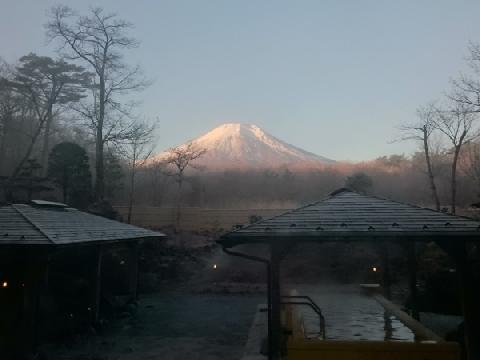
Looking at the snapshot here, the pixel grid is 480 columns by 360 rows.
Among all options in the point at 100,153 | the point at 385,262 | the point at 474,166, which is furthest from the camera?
the point at 474,166

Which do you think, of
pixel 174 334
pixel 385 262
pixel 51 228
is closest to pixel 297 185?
pixel 385 262

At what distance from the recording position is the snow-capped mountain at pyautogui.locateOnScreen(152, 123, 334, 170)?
372 ft

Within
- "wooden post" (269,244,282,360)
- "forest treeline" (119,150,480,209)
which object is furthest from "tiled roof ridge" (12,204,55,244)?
"forest treeline" (119,150,480,209)

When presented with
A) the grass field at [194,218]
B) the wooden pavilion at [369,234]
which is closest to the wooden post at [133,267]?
the wooden pavilion at [369,234]

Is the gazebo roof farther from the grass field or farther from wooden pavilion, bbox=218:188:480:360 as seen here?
the grass field

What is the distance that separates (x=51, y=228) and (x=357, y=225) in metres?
8.02

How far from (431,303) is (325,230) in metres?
9.47

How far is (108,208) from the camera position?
24.2 meters

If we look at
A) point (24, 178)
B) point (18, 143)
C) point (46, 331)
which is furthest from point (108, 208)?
point (18, 143)

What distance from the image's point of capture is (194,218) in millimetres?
Answer: 31891

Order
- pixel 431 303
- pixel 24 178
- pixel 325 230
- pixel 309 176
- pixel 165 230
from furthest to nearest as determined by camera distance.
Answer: pixel 309 176, pixel 165 230, pixel 24 178, pixel 431 303, pixel 325 230

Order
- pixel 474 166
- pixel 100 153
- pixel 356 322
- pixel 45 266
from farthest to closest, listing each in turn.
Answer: pixel 474 166
pixel 100 153
pixel 356 322
pixel 45 266

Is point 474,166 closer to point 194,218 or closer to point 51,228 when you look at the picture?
point 194,218

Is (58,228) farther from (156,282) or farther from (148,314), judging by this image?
(156,282)
